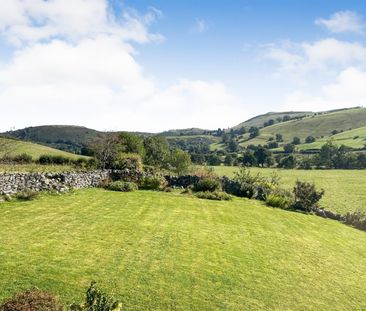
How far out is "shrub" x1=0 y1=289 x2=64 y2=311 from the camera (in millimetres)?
9555

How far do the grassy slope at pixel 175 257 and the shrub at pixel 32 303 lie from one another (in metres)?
2.06

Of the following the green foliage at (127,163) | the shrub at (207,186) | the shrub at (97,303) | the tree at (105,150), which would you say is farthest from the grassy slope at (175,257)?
the tree at (105,150)

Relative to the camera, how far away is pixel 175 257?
17234mm

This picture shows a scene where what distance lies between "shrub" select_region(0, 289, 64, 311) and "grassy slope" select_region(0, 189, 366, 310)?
2056 mm

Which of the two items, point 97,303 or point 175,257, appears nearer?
point 97,303

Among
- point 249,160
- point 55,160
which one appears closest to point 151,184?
point 55,160

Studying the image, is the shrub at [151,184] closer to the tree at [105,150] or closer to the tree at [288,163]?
the tree at [105,150]

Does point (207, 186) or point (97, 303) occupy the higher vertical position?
point (207, 186)

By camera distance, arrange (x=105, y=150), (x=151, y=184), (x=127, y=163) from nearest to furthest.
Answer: (x=151, y=184)
(x=127, y=163)
(x=105, y=150)

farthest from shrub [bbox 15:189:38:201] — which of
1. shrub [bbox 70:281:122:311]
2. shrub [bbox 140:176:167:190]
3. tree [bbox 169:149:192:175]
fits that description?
tree [bbox 169:149:192:175]

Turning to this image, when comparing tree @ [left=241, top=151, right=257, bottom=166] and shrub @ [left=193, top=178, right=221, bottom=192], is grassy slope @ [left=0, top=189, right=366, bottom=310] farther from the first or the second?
tree @ [left=241, top=151, right=257, bottom=166]

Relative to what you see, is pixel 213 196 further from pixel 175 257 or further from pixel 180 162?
pixel 180 162

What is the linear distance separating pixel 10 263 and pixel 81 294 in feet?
12.3

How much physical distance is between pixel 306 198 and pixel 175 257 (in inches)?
1029
